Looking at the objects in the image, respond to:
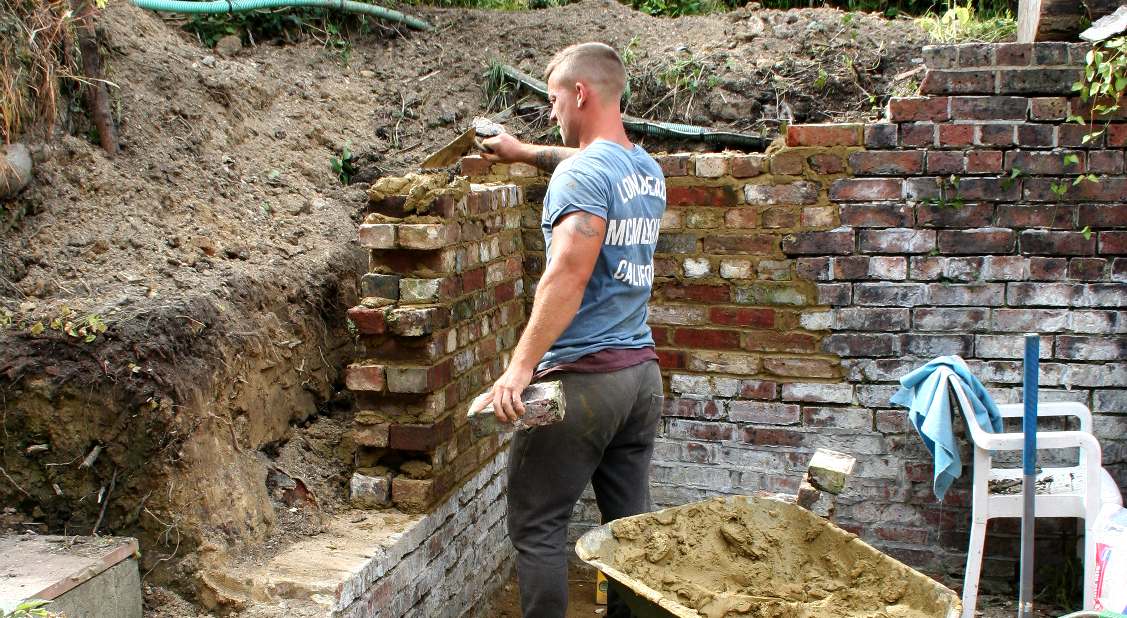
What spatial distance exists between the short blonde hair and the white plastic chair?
5.84 ft

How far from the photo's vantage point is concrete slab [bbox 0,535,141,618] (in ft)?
7.87

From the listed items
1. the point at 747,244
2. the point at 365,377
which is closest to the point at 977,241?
the point at 747,244

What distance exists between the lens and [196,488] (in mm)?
2885

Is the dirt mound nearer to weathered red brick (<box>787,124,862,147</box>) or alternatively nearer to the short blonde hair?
weathered red brick (<box>787,124,862,147</box>)

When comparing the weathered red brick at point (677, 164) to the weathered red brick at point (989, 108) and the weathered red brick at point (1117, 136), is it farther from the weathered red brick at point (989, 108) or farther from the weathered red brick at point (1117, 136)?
the weathered red brick at point (1117, 136)

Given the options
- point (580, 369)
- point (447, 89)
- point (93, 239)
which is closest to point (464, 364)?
point (580, 369)

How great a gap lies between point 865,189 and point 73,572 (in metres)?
3.20

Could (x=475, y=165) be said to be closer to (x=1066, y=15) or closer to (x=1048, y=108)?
(x=1048, y=108)

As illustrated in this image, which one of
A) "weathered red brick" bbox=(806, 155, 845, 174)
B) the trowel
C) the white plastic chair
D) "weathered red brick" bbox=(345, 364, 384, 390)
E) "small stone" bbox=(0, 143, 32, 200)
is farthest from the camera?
the trowel

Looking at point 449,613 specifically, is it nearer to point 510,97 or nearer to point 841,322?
point 841,322

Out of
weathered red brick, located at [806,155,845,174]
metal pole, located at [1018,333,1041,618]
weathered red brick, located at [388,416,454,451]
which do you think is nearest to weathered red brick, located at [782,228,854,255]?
weathered red brick, located at [806,155,845,174]

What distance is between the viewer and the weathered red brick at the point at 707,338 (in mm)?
4273

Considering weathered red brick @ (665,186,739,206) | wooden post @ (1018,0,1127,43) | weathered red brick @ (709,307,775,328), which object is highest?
wooden post @ (1018,0,1127,43)

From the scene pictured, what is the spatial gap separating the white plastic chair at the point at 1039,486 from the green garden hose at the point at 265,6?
388 cm
